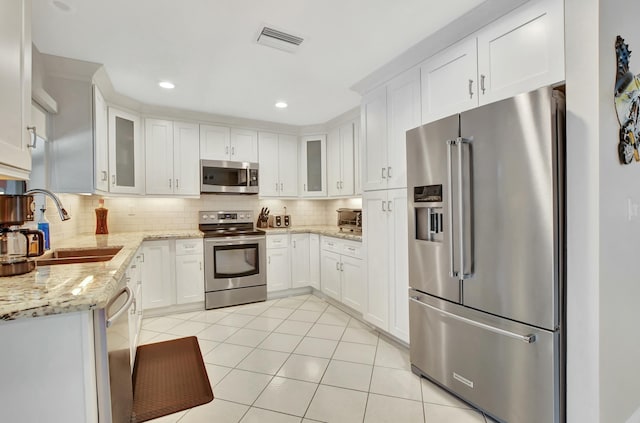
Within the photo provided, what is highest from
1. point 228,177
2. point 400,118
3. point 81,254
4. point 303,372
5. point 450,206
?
point 400,118

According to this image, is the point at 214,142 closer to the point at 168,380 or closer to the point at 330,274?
the point at 330,274

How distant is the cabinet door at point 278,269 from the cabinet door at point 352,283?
924 millimetres

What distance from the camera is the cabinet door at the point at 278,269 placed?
13.0 ft

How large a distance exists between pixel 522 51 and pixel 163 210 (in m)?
3.97

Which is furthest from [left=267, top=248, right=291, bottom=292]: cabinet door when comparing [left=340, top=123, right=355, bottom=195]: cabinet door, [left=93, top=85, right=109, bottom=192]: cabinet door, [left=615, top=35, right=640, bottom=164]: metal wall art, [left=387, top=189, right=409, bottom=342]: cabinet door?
[left=615, top=35, right=640, bottom=164]: metal wall art

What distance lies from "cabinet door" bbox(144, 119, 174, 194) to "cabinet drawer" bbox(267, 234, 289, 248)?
136cm

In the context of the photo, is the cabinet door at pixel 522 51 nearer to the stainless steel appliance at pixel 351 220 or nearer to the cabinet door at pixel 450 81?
the cabinet door at pixel 450 81

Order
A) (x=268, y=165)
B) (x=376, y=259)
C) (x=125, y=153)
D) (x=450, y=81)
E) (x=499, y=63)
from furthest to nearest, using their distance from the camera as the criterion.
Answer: (x=268, y=165)
(x=125, y=153)
(x=376, y=259)
(x=450, y=81)
(x=499, y=63)

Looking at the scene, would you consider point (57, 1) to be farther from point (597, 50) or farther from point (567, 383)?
point (567, 383)

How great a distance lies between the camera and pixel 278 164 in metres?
4.32

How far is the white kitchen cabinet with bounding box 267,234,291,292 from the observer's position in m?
3.95

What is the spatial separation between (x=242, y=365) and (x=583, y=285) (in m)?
2.23

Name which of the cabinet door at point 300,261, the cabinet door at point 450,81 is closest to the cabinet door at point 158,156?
the cabinet door at point 300,261

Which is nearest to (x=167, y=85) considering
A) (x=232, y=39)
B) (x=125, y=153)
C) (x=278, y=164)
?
(x=125, y=153)
